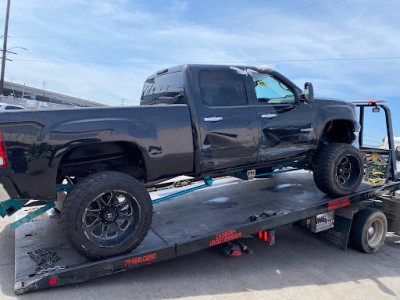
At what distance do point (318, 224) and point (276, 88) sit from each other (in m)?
1.99

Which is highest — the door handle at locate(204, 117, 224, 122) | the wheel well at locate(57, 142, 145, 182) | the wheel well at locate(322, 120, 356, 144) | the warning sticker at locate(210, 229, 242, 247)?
the door handle at locate(204, 117, 224, 122)

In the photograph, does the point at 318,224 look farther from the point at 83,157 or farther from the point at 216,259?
the point at 83,157

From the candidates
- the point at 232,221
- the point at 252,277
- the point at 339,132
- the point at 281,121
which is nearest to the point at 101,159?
the point at 232,221

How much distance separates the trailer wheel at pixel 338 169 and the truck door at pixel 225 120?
3.81 ft

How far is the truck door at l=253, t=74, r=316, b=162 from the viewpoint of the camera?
4238 mm

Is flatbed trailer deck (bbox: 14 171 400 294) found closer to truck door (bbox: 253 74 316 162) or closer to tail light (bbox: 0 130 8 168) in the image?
truck door (bbox: 253 74 316 162)

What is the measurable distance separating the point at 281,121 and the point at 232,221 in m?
1.45

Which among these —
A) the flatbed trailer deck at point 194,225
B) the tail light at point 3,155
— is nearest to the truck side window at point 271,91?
the flatbed trailer deck at point 194,225

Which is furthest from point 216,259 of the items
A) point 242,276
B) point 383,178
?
point 383,178

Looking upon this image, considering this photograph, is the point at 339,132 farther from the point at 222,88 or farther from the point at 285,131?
the point at 222,88

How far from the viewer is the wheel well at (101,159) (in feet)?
11.3

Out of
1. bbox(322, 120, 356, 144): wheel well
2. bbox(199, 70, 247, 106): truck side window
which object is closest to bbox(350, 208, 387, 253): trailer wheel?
bbox(322, 120, 356, 144): wheel well

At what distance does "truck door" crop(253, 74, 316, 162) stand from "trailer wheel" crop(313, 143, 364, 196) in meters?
0.27

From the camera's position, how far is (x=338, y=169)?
4.90 m
